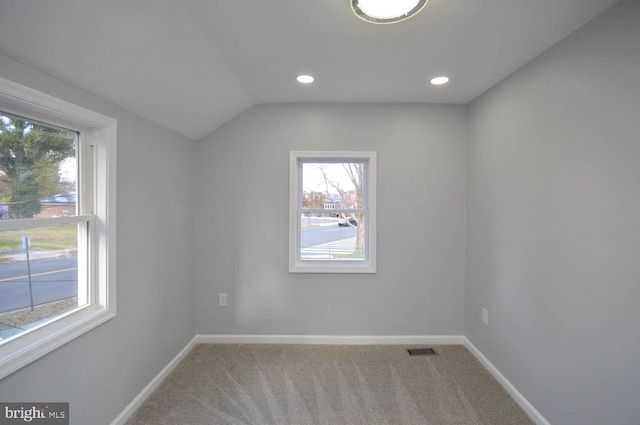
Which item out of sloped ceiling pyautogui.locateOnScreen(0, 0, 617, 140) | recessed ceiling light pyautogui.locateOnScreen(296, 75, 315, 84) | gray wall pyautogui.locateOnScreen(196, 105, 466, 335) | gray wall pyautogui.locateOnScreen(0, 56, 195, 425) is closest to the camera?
sloped ceiling pyautogui.locateOnScreen(0, 0, 617, 140)

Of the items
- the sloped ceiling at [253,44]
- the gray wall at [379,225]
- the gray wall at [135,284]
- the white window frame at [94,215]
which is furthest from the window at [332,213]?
the white window frame at [94,215]

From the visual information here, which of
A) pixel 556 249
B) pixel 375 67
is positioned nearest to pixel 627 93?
pixel 556 249

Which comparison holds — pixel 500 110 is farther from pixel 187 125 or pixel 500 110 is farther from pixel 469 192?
pixel 187 125

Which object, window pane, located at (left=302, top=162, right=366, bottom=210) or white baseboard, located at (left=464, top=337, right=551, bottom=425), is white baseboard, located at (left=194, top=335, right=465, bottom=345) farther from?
window pane, located at (left=302, top=162, right=366, bottom=210)

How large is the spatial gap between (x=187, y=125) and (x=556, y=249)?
3055mm

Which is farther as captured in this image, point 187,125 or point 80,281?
point 187,125

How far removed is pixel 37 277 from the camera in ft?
4.88

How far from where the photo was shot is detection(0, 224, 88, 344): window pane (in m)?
1.33

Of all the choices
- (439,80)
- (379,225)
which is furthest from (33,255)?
(439,80)

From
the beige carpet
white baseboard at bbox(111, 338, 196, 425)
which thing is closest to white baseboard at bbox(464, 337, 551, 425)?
the beige carpet

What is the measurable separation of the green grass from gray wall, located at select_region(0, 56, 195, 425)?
0.26 meters

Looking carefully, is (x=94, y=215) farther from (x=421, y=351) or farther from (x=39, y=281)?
(x=421, y=351)

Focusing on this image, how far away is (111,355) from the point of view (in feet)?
5.98

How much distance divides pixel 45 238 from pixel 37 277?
21 centimetres
